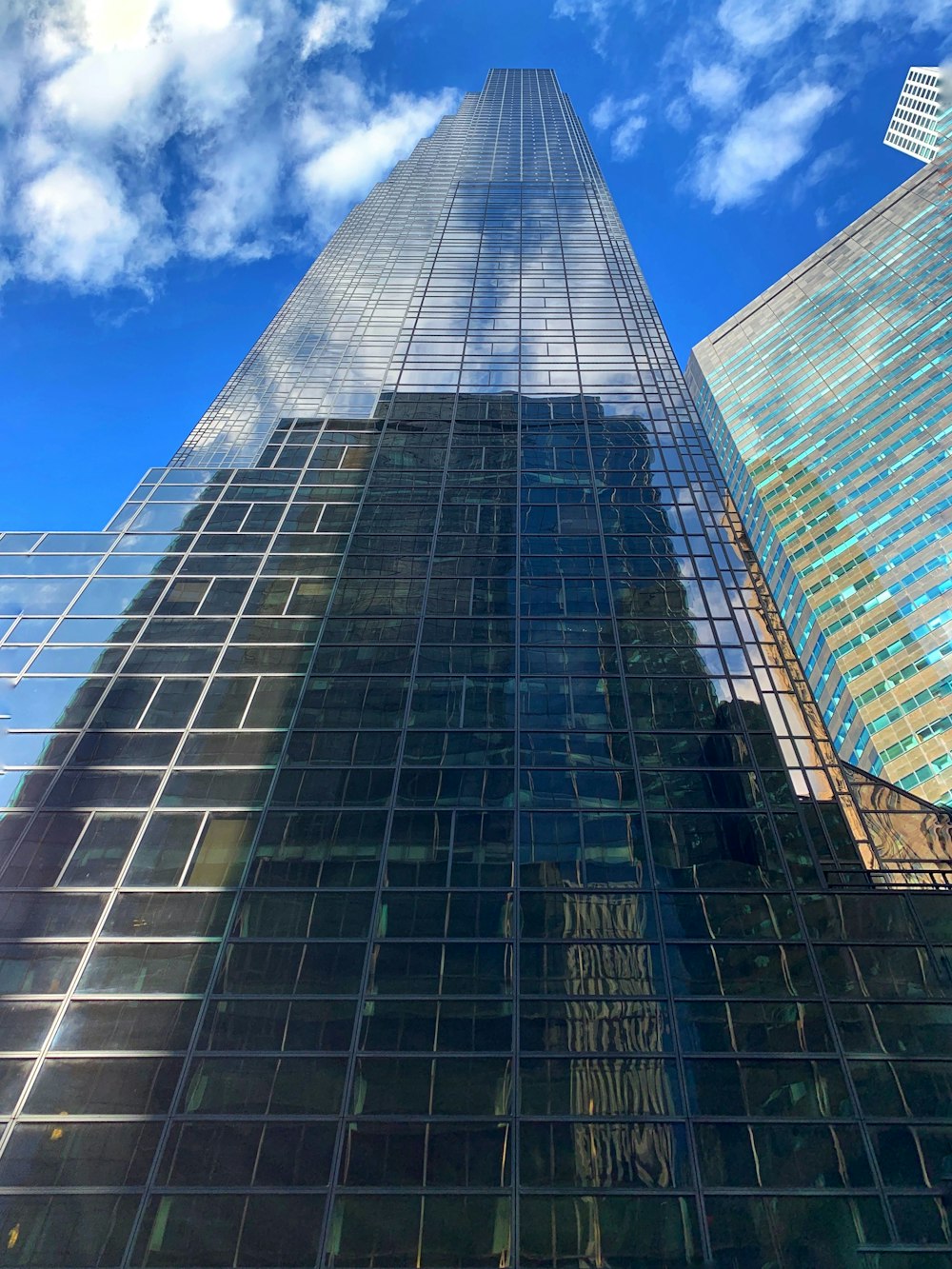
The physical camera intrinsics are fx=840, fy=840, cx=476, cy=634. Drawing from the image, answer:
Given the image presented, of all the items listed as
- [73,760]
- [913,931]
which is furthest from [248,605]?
[913,931]

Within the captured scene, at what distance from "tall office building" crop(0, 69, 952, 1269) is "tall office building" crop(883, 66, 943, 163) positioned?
14705 cm

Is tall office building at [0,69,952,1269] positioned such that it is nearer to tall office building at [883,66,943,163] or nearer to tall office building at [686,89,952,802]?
tall office building at [686,89,952,802]

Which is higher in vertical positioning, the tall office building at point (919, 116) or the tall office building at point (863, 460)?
the tall office building at point (919, 116)

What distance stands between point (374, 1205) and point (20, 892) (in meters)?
12.4

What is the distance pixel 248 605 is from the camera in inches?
1249

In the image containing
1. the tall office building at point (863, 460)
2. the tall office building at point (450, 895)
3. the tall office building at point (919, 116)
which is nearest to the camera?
the tall office building at point (450, 895)

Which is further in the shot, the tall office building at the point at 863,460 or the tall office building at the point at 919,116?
the tall office building at the point at 919,116

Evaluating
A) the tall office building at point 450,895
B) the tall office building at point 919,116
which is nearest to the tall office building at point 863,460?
the tall office building at point 450,895

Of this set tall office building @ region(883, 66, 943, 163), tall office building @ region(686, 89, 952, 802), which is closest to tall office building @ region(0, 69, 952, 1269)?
tall office building @ region(686, 89, 952, 802)

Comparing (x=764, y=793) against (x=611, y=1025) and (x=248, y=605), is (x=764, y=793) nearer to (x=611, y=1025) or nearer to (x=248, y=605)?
(x=611, y=1025)

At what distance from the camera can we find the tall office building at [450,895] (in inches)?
666

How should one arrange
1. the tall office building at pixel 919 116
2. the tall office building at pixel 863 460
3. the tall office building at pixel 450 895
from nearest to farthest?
the tall office building at pixel 450 895 < the tall office building at pixel 863 460 < the tall office building at pixel 919 116

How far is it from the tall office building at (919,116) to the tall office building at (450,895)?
147 metres

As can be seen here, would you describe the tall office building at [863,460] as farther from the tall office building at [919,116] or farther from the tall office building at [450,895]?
the tall office building at [919,116]
